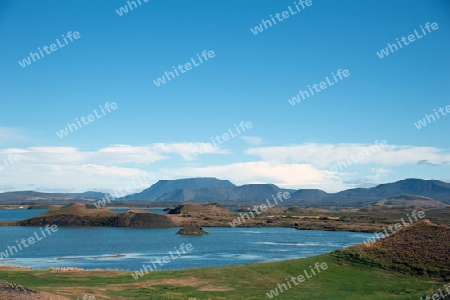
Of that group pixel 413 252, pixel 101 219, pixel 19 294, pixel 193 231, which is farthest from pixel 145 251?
pixel 101 219

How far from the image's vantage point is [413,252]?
57.5m

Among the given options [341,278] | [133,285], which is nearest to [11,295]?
[133,285]

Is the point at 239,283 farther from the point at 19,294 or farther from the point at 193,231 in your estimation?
the point at 193,231

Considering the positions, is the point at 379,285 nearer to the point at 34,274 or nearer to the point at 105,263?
the point at 34,274

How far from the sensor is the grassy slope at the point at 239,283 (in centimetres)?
4375

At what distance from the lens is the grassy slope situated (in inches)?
1722

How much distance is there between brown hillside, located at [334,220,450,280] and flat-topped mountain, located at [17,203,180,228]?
11167 cm

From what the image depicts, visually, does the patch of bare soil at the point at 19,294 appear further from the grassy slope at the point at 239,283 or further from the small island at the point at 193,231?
the small island at the point at 193,231

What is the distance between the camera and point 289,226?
17100 centimetres

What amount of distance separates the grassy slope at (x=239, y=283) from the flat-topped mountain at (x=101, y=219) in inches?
4446

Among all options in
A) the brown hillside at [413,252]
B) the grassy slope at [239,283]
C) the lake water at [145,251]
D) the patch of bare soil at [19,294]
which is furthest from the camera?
the lake water at [145,251]

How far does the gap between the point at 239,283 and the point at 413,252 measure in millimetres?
22391

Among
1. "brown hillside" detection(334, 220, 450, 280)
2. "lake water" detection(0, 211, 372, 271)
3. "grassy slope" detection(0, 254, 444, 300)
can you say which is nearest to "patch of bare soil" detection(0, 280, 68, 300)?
"grassy slope" detection(0, 254, 444, 300)

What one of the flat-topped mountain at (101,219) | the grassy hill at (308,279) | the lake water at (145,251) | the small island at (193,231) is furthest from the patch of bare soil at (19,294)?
the flat-topped mountain at (101,219)
